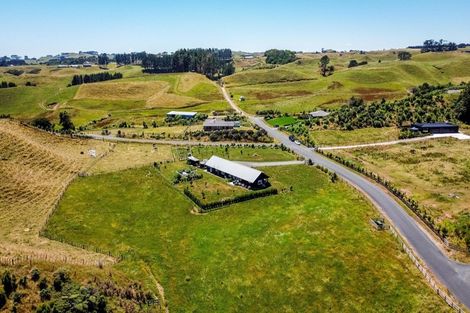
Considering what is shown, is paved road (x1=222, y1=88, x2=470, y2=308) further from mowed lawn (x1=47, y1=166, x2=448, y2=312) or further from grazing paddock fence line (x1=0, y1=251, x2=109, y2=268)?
grazing paddock fence line (x1=0, y1=251, x2=109, y2=268)

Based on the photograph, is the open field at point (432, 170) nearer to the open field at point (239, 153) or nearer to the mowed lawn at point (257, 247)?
the mowed lawn at point (257, 247)

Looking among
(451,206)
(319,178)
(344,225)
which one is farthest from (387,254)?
(319,178)

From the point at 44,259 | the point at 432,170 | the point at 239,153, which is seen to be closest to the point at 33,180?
the point at 44,259

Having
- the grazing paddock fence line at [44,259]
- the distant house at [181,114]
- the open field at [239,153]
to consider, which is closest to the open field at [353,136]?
the open field at [239,153]

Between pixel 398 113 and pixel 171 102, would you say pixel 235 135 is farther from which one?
pixel 171 102

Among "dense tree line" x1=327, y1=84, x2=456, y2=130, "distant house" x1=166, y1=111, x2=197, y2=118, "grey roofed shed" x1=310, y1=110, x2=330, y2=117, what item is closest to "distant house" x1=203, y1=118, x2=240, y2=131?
"distant house" x1=166, y1=111, x2=197, y2=118

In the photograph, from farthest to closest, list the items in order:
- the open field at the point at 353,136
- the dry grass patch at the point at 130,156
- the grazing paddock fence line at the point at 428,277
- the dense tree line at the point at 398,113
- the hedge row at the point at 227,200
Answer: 1. the dense tree line at the point at 398,113
2. the open field at the point at 353,136
3. the dry grass patch at the point at 130,156
4. the hedge row at the point at 227,200
5. the grazing paddock fence line at the point at 428,277
